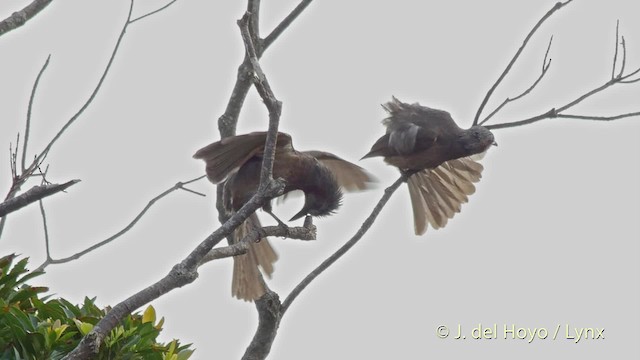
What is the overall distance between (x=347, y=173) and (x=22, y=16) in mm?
2793

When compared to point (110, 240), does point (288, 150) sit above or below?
above

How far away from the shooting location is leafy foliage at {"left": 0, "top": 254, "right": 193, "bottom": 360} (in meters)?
2.65

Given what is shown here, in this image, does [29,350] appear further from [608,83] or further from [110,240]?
[608,83]

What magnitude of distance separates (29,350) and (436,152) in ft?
11.0

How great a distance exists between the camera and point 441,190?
236 inches

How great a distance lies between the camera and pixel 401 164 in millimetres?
5605

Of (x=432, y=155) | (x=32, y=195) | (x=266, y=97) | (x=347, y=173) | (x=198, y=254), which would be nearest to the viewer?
(x=32, y=195)

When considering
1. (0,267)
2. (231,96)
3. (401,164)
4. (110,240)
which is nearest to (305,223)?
(231,96)

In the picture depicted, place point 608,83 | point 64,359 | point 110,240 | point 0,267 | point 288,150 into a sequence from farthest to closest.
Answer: point 288,150, point 608,83, point 110,240, point 0,267, point 64,359

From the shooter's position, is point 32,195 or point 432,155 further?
point 432,155

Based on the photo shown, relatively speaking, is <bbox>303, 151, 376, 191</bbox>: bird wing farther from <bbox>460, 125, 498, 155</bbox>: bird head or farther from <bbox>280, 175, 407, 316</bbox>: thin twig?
<bbox>280, 175, 407, 316</bbox>: thin twig

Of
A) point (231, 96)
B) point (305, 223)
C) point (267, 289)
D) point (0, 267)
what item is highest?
point (231, 96)

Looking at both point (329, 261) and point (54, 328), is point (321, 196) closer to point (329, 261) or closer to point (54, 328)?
point (329, 261)

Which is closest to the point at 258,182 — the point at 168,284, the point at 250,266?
the point at 250,266
